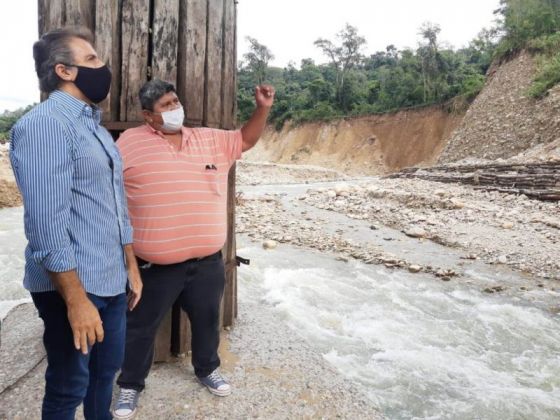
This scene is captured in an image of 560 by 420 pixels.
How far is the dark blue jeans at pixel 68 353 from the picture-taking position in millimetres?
1590

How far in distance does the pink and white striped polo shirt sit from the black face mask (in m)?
0.43

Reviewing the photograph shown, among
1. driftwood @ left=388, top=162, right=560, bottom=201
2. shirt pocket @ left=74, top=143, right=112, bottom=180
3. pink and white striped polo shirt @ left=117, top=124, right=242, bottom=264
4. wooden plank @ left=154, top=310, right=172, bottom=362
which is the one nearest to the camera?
shirt pocket @ left=74, top=143, right=112, bottom=180

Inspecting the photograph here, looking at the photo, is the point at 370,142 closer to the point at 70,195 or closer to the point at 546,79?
the point at 546,79

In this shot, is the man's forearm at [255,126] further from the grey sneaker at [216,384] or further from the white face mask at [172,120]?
the grey sneaker at [216,384]

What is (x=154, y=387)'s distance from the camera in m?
2.54

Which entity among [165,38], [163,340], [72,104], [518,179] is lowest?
[163,340]

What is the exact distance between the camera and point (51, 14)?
2451 mm

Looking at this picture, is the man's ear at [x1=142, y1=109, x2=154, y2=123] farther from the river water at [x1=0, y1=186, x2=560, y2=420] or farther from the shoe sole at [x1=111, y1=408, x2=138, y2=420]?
the river water at [x1=0, y1=186, x2=560, y2=420]

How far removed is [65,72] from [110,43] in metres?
1.00

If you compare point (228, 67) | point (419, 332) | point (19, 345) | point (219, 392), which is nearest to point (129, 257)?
point (219, 392)

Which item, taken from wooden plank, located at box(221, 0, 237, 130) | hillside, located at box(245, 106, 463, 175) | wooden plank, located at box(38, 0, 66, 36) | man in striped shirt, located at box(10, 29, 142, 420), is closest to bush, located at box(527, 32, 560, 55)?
hillside, located at box(245, 106, 463, 175)

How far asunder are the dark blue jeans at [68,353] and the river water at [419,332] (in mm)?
1849

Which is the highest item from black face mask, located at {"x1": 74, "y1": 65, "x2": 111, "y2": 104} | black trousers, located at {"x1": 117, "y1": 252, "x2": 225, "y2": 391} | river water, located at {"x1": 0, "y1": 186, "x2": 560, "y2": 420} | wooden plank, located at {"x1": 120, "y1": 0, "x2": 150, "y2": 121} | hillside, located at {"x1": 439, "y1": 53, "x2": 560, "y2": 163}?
hillside, located at {"x1": 439, "y1": 53, "x2": 560, "y2": 163}

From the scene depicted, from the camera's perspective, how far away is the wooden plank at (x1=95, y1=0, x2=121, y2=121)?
2.50m
